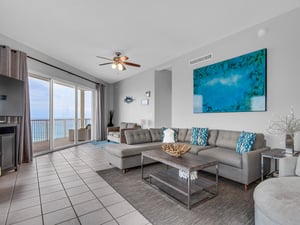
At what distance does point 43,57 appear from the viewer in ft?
15.6

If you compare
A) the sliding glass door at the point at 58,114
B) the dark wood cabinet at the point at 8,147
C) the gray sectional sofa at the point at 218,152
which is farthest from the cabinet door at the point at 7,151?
the gray sectional sofa at the point at 218,152

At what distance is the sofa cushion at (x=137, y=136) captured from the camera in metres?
3.95

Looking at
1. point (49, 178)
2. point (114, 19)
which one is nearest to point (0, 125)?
point (49, 178)

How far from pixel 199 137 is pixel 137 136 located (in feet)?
4.91

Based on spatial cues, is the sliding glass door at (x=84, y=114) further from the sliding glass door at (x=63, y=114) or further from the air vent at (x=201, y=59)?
the air vent at (x=201, y=59)

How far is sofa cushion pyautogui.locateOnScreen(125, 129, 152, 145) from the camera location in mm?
3950

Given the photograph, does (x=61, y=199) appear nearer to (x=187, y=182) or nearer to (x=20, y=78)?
(x=187, y=182)

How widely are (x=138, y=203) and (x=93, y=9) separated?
3.13 metres

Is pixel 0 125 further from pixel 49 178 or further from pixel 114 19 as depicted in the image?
pixel 114 19

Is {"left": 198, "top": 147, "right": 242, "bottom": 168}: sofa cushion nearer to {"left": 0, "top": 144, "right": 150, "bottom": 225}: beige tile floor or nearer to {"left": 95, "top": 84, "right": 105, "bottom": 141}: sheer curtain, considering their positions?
{"left": 0, "top": 144, "right": 150, "bottom": 225}: beige tile floor

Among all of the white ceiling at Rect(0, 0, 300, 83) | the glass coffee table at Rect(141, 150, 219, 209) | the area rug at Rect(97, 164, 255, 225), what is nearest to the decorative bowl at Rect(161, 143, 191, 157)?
the glass coffee table at Rect(141, 150, 219, 209)

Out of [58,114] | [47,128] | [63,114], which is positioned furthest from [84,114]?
[47,128]

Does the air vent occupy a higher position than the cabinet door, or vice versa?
the air vent

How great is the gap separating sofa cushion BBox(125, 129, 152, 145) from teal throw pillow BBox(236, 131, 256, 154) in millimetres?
2094
